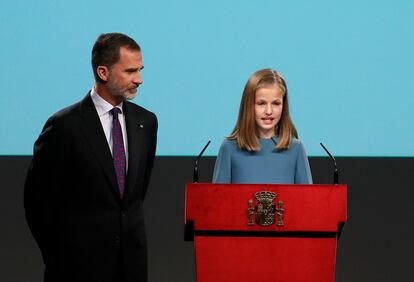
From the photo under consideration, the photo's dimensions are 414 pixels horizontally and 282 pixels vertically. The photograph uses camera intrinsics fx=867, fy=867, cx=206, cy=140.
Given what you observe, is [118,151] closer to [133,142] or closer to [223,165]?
[133,142]

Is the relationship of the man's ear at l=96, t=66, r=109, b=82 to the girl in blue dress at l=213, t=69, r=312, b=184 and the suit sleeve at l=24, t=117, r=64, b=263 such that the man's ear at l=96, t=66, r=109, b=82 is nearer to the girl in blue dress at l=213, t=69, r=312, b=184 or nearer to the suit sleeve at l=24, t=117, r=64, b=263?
the suit sleeve at l=24, t=117, r=64, b=263

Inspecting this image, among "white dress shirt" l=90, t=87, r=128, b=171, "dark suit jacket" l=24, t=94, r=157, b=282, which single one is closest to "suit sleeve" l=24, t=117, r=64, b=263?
"dark suit jacket" l=24, t=94, r=157, b=282

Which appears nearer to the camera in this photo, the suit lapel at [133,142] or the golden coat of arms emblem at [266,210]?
the golden coat of arms emblem at [266,210]

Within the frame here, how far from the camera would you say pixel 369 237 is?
3.96 m

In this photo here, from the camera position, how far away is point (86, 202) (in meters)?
2.40

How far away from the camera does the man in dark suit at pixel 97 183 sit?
7.89ft

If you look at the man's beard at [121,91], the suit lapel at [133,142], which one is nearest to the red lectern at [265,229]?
the suit lapel at [133,142]

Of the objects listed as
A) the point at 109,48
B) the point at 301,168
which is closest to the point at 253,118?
→ the point at 301,168

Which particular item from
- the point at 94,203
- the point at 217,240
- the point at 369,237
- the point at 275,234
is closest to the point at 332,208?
the point at 275,234

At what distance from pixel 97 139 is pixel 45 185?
203 mm

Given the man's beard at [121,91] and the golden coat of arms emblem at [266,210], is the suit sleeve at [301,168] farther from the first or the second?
A: the man's beard at [121,91]

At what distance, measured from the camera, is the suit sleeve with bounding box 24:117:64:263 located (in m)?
2.42

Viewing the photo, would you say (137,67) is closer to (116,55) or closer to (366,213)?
(116,55)

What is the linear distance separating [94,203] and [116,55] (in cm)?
42
